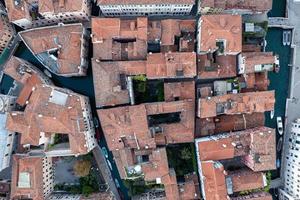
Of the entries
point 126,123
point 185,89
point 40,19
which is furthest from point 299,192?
point 40,19

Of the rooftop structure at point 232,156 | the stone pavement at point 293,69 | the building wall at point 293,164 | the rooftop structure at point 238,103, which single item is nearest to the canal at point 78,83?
the rooftop structure at point 232,156

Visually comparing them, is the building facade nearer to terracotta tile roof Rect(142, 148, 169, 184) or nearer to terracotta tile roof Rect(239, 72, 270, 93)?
terracotta tile roof Rect(239, 72, 270, 93)

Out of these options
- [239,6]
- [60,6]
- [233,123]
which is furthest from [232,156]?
[60,6]

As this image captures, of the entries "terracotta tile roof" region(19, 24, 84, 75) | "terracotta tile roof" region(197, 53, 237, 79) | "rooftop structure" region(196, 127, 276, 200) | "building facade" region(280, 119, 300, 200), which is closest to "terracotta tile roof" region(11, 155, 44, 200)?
"terracotta tile roof" region(19, 24, 84, 75)

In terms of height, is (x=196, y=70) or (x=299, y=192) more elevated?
(x=196, y=70)

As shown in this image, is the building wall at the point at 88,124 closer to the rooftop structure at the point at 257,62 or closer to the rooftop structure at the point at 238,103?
the rooftop structure at the point at 238,103

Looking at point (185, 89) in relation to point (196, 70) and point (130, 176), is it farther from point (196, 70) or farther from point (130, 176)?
point (130, 176)
